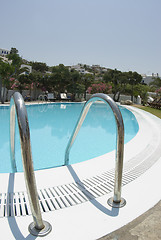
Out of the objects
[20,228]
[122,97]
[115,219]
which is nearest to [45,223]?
[20,228]

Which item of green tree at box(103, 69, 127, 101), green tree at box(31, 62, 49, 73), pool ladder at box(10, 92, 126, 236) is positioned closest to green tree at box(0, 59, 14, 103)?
green tree at box(103, 69, 127, 101)

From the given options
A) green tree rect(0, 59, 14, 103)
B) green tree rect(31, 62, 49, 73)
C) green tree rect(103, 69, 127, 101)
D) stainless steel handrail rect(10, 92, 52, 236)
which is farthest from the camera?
green tree rect(31, 62, 49, 73)

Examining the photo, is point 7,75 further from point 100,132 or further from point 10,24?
point 100,132

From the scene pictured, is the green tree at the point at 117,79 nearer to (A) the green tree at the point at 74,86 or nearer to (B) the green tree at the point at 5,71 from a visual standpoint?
(A) the green tree at the point at 74,86

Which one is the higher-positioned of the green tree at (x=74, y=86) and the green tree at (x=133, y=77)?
the green tree at (x=133, y=77)

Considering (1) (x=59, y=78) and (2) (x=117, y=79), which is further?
(2) (x=117, y=79)

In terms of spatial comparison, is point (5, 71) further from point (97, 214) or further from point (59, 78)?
point (97, 214)

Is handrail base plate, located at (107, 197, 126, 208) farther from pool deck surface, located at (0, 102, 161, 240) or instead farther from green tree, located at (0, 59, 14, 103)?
green tree, located at (0, 59, 14, 103)

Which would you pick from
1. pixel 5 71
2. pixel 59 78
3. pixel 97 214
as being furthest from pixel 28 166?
pixel 59 78

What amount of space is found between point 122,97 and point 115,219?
81.7 ft

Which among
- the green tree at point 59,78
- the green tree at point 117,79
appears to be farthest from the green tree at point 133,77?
the green tree at point 59,78

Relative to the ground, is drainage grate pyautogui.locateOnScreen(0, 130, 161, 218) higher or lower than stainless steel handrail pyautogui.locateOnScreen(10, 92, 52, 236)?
lower

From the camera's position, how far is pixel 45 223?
74.8 inches

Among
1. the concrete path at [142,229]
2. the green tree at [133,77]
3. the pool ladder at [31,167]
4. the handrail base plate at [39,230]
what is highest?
the green tree at [133,77]
